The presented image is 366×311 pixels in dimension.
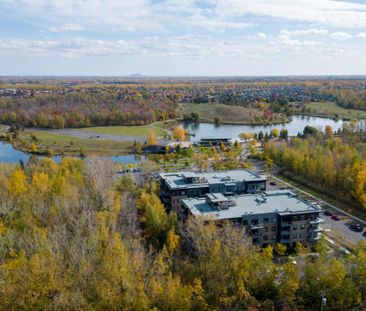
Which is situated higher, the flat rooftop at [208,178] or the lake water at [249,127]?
the flat rooftop at [208,178]

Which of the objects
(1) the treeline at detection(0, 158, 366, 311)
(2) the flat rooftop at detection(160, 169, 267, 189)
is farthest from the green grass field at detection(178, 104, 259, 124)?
(1) the treeline at detection(0, 158, 366, 311)

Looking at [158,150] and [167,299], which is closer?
[167,299]

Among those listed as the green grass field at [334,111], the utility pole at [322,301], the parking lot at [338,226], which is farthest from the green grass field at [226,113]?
the utility pole at [322,301]

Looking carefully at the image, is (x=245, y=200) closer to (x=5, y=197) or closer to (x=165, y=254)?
(x=165, y=254)

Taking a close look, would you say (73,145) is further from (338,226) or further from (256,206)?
(338,226)

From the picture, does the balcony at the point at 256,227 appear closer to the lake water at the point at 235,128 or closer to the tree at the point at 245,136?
the tree at the point at 245,136

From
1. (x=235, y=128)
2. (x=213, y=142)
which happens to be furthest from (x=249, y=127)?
(x=213, y=142)

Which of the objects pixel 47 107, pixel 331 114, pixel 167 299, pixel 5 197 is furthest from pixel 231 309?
pixel 331 114
